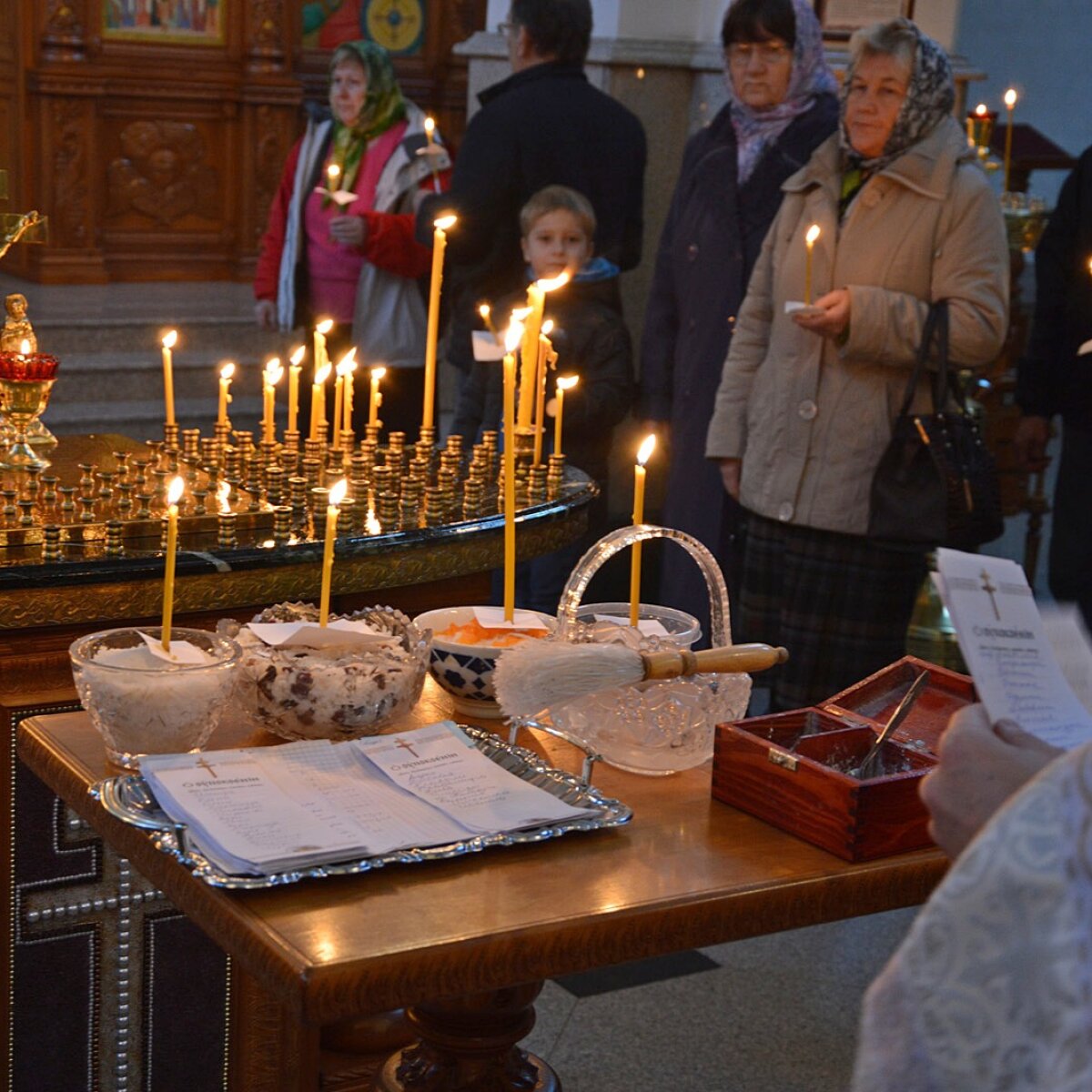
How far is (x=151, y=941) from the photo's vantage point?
7.55 ft

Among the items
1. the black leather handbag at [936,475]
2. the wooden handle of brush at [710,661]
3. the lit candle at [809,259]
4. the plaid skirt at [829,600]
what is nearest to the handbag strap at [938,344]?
the black leather handbag at [936,475]

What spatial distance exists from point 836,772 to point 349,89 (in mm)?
3905

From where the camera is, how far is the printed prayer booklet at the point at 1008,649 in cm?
124

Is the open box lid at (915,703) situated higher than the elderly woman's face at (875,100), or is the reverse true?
the elderly woman's face at (875,100)

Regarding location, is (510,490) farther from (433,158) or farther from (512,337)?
(433,158)

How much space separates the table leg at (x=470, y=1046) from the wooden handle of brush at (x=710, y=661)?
1.23 feet

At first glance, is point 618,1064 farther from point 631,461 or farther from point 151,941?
point 631,461

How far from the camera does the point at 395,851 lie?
4.67 feet

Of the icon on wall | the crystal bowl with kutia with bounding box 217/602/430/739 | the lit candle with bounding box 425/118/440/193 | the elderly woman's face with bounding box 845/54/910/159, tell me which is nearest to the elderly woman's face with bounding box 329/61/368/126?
the lit candle with bounding box 425/118/440/193

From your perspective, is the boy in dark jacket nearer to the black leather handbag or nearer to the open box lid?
the black leather handbag

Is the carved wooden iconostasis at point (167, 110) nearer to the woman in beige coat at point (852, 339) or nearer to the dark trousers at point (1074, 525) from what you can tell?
the woman in beige coat at point (852, 339)

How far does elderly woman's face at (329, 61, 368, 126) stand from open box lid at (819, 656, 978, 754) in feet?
11.7

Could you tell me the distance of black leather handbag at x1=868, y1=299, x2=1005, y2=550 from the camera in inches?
131

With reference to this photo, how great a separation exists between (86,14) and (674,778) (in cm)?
615
